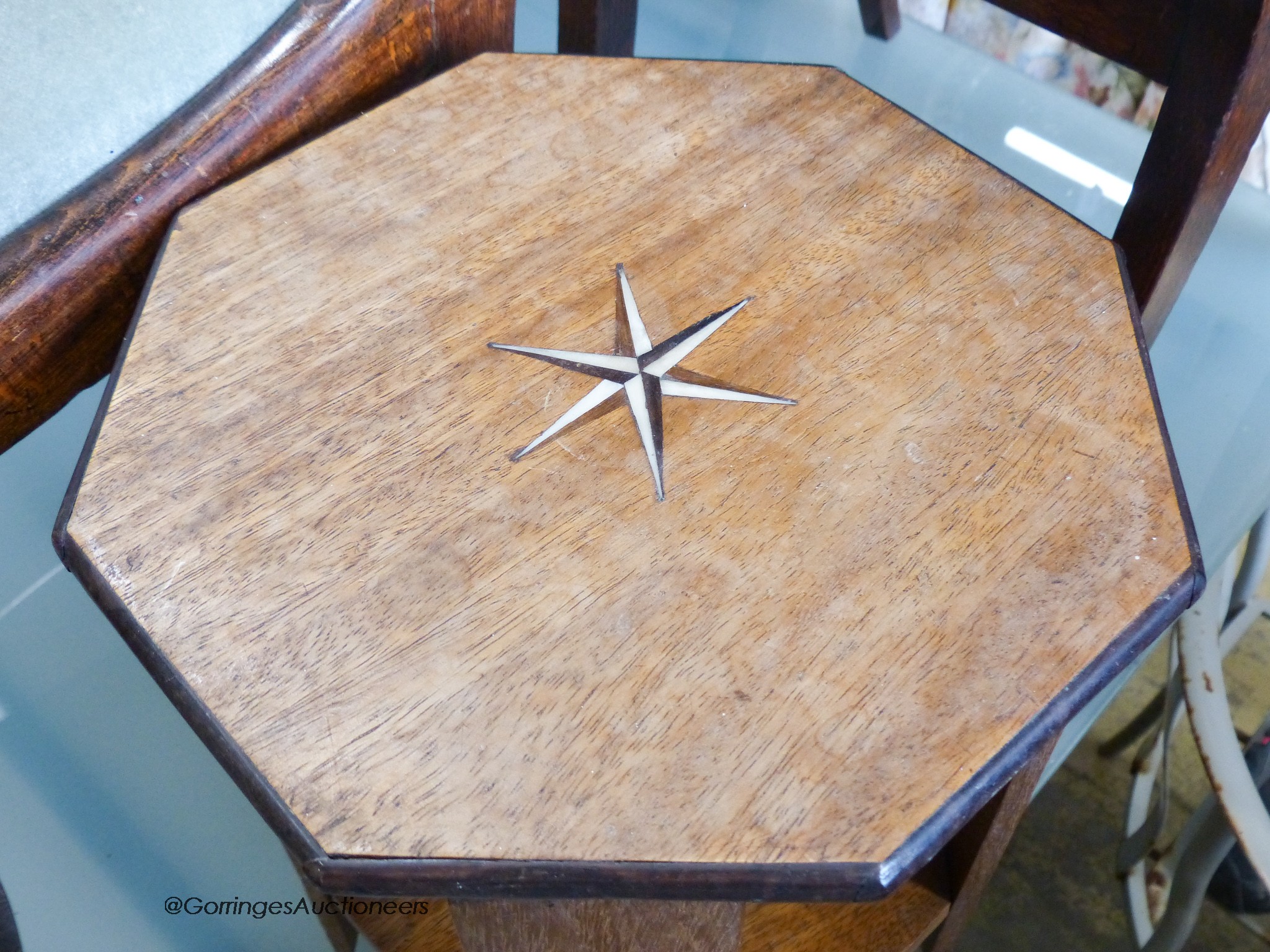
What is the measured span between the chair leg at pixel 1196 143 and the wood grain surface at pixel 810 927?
57 cm

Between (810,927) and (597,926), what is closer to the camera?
(597,926)

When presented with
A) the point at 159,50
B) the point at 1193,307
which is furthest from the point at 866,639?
the point at 1193,307

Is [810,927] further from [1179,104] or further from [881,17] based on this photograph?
[881,17]

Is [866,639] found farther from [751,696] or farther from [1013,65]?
[1013,65]

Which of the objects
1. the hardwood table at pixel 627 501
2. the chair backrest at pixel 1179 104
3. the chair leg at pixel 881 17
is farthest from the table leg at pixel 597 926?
the chair leg at pixel 881 17

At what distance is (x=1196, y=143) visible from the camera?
3.09ft


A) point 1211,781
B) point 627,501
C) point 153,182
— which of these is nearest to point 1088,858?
point 1211,781

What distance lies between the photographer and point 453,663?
63 cm

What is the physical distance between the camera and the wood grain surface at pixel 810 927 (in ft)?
3.04

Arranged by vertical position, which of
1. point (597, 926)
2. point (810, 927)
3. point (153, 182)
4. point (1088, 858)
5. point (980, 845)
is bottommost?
point (1088, 858)

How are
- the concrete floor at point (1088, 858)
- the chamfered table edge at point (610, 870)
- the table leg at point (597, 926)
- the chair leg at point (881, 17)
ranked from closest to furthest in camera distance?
the chamfered table edge at point (610, 870) → the table leg at point (597, 926) → the concrete floor at point (1088, 858) → the chair leg at point (881, 17)

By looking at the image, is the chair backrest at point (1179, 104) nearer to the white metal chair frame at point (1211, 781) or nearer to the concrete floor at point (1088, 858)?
the white metal chair frame at point (1211, 781)

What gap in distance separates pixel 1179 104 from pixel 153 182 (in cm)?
83

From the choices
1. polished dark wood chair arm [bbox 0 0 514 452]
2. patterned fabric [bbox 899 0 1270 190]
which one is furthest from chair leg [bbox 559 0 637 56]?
patterned fabric [bbox 899 0 1270 190]
